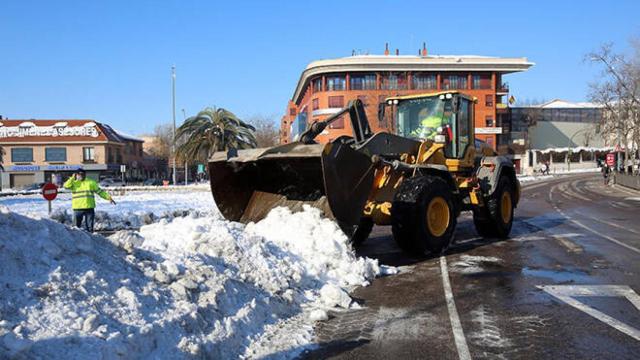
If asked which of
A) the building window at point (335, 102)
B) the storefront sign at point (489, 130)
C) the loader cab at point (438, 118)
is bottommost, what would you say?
the loader cab at point (438, 118)

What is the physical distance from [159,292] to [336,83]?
6187cm

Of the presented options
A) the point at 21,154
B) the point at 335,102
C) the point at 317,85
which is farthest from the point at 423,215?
the point at 21,154

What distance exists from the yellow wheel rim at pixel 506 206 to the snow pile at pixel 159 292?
217 inches

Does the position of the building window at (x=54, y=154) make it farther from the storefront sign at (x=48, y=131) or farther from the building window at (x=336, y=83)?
the building window at (x=336, y=83)

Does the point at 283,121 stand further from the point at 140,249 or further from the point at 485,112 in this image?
the point at 140,249

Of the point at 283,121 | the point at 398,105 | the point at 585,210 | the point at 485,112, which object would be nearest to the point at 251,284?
the point at 398,105

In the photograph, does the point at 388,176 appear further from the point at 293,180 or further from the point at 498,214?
the point at 498,214

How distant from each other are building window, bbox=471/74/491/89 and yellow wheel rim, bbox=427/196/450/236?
2452 inches

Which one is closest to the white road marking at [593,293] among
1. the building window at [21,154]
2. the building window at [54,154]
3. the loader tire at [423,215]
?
the loader tire at [423,215]

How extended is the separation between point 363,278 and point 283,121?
102 m

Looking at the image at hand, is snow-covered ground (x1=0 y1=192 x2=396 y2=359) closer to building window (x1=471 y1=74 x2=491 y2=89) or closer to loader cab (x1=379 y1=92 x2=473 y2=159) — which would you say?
loader cab (x1=379 y1=92 x2=473 y2=159)

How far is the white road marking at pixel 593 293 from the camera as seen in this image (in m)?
5.71

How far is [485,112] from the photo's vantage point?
68562 millimetres

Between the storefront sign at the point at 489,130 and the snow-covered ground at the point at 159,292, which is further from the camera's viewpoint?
the storefront sign at the point at 489,130
